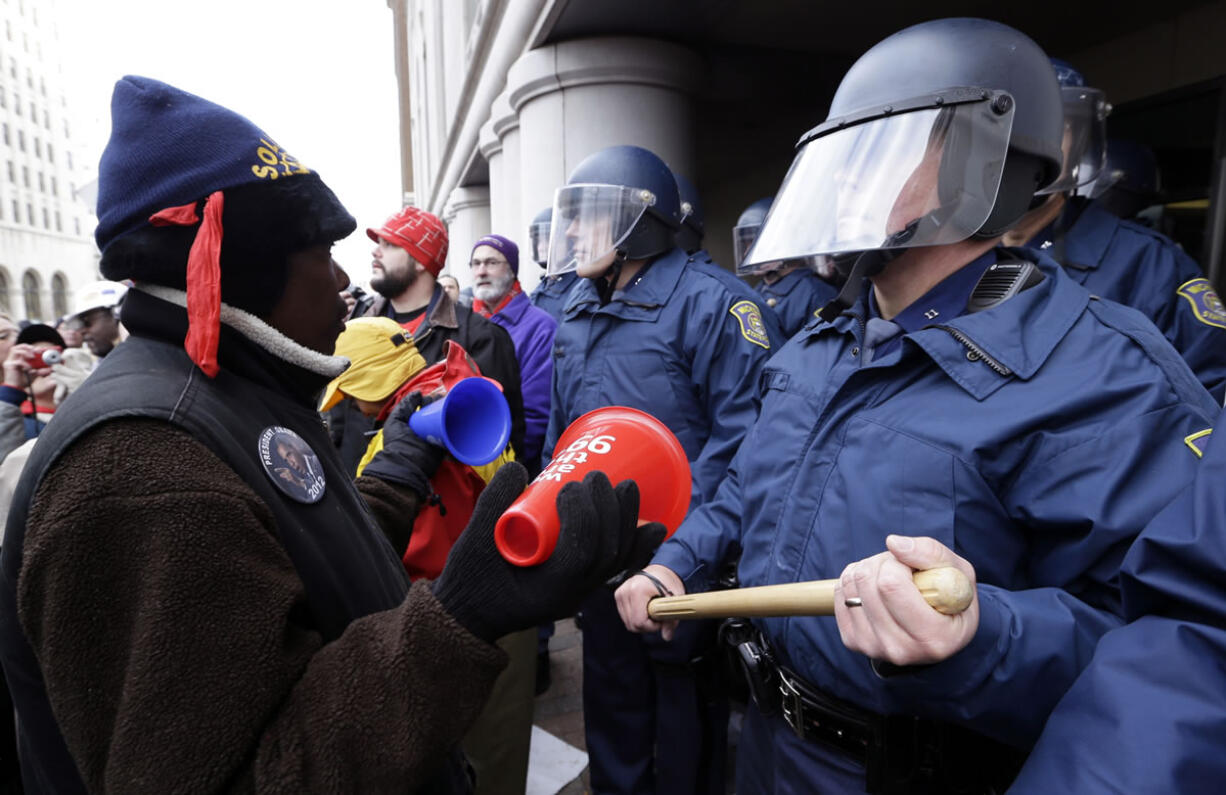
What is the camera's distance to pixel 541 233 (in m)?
6.34

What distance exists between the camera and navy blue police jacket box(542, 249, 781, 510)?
8.66 feet

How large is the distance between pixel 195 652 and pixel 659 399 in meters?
2.08

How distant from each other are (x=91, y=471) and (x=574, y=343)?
232 centimetres

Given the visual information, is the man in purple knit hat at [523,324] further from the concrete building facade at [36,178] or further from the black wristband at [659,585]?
the concrete building facade at [36,178]

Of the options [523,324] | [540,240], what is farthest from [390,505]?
[540,240]

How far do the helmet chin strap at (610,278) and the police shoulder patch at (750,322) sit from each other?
61 centimetres

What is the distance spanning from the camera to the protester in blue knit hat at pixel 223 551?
863 mm

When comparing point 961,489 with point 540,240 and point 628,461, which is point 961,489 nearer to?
point 628,461

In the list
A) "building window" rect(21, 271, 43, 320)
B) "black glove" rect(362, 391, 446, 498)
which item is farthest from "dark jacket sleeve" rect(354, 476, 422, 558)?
"building window" rect(21, 271, 43, 320)

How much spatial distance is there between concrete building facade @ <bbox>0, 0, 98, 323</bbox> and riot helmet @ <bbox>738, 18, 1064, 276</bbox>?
2635 inches

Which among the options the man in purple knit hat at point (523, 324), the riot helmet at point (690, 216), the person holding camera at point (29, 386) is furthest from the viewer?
the riot helmet at point (690, 216)

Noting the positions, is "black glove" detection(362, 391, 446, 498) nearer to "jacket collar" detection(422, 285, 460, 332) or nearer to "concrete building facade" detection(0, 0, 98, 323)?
"jacket collar" detection(422, 285, 460, 332)

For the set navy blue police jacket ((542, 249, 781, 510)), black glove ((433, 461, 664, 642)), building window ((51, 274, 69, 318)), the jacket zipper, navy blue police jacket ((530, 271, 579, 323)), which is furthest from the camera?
building window ((51, 274, 69, 318))

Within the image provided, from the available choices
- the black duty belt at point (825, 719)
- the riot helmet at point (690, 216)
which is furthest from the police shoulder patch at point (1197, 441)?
the riot helmet at point (690, 216)
